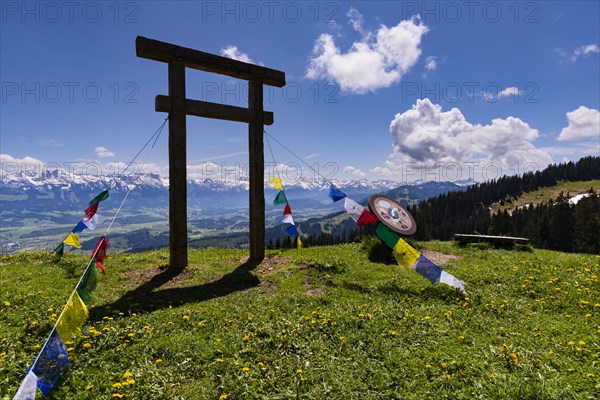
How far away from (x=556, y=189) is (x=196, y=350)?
723ft

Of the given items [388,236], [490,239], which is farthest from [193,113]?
[490,239]

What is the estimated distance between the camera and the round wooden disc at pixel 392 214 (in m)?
13.5

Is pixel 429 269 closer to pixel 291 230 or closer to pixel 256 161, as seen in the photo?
pixel 291 230

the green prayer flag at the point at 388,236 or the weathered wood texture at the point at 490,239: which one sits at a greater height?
the green prayer flag at the point at 388,236

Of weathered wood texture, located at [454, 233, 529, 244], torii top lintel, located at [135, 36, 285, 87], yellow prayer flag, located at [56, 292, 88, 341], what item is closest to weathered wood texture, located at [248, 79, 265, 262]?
torii top lintel, located at [135, 36, 285, 87]

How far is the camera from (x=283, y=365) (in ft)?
18.4

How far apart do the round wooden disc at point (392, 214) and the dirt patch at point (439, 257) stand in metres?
2.14

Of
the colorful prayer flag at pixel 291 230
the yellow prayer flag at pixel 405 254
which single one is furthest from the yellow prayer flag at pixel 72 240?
the yellow prayer flag at pixel 405 254

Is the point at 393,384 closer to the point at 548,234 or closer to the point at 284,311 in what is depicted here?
the point at 284,311

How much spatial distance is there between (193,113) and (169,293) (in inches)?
275

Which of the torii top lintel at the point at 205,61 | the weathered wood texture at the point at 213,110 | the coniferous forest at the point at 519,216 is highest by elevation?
the torii top lintel at the point at 205,61

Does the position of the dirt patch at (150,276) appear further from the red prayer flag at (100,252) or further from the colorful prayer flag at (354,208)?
the colorful prayer flag at (354,208)

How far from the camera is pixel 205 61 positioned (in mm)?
12250

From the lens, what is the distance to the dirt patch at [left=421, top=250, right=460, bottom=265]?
49.5 ft
